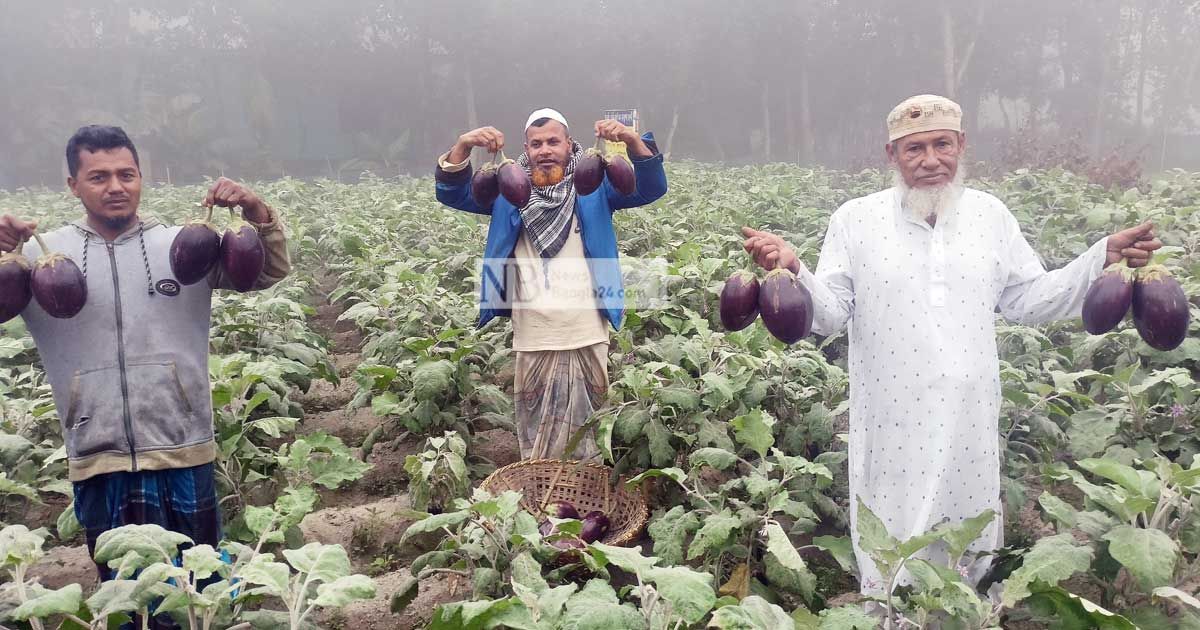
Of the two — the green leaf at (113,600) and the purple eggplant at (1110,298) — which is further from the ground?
the purple eggplant at (1110,298)

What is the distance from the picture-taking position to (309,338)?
13.8 feet

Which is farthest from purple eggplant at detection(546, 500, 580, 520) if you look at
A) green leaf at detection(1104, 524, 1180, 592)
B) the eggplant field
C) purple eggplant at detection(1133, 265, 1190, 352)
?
purple eggplant at detection(1133, 265, 1190, 352)

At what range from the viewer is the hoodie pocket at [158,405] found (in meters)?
2.09

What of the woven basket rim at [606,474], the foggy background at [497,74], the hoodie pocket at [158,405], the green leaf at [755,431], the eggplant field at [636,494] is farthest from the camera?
the foggy background at [497,74]

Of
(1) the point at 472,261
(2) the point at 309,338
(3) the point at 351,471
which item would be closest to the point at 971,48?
(1) the point at 472,261

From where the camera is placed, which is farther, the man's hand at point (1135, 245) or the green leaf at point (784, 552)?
the man's hand at point (1135, 245)

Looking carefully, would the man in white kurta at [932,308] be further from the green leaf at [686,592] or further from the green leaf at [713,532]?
the green leaf at [686,592]

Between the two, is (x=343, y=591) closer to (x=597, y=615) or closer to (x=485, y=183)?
(x=597, y=615)

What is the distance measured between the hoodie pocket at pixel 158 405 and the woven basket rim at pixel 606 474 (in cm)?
95

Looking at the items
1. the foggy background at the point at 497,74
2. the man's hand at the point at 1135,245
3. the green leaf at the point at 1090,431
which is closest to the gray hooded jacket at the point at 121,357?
the man's hand at the point at 1135,245

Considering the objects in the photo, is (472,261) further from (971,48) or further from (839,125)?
(839,125)

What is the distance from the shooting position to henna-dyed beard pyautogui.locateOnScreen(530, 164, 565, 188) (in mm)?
2945

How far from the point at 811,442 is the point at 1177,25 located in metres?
24.9

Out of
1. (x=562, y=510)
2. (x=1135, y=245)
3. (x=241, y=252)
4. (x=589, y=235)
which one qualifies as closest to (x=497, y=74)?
(x=589, y=235)
